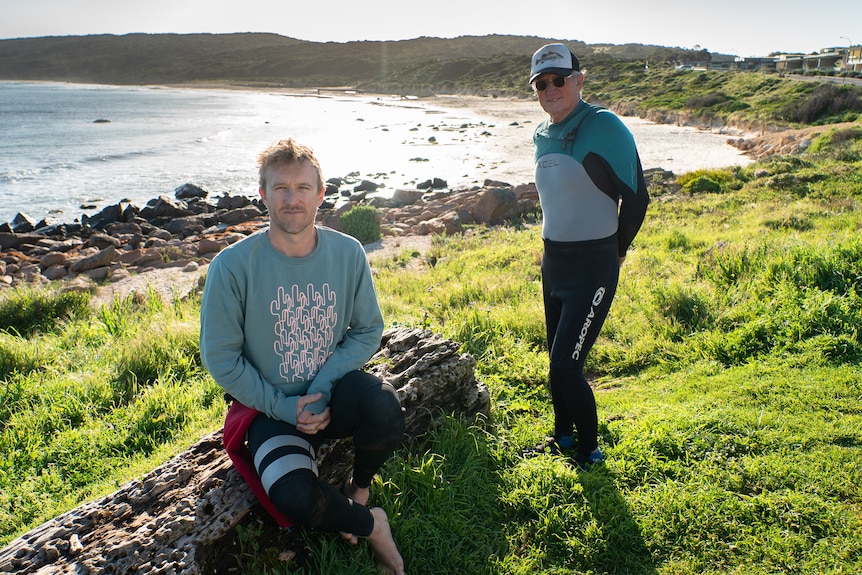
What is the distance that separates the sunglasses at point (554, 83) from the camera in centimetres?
331

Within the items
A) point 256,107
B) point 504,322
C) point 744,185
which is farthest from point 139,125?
point 504,322

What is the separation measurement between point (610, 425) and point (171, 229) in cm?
1578

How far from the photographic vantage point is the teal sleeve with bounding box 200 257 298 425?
260cm

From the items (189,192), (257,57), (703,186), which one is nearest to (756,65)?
(703,186)

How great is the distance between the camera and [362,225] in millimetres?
13805

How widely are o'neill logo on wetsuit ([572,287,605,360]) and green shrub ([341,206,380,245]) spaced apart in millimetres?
10546

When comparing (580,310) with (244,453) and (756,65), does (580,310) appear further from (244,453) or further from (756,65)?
(756,65)

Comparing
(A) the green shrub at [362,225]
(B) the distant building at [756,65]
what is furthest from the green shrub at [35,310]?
(B) the distant building at [756,65]

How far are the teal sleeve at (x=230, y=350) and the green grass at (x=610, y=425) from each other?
1.89 feet

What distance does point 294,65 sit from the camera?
411 feet

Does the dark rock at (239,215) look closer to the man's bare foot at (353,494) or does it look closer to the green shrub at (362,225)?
the green shrub at (362,225)

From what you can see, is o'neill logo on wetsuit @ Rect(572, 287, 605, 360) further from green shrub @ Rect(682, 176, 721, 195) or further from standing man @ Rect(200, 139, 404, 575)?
green shrub @ Rect(682, 176, 721, 195)

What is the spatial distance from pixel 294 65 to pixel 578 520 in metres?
135

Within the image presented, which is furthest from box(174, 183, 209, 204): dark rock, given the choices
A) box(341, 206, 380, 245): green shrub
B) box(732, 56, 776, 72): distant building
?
box(732, 56, 776, 72): distant building
